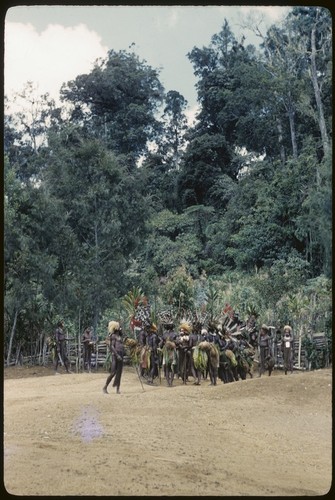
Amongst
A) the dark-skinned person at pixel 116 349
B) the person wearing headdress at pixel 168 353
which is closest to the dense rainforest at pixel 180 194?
the person wearing headdress at pixel 168 353

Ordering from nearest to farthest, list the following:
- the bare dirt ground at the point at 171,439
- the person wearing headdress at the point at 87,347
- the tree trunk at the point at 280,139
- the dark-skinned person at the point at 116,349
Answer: the bare dirt ground at the point at 171,439
the dark-skinned person at the point at 116,349
the person wearing headdress at the point at 87,347
the tree trunk at the point at 280,139

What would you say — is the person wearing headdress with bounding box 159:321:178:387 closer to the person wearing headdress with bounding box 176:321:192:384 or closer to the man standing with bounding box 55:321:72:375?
the person wearing headdress with bounding box 176:321:192:384

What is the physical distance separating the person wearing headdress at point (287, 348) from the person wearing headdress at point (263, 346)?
46cm

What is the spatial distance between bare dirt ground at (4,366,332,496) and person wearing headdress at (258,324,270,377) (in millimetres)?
1602

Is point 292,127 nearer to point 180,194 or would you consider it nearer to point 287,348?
point 180,194

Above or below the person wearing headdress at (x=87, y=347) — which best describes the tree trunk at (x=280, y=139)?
above

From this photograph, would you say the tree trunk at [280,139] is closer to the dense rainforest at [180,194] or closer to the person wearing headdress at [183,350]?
the dense rainforest at [180,194]

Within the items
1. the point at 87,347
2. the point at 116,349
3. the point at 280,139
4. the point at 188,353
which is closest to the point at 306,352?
the point at 188,353

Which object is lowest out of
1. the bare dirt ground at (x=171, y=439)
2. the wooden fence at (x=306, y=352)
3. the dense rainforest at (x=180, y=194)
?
the bare dirt ground at (x=171, y=439)

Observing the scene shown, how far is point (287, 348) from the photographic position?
1418 cm

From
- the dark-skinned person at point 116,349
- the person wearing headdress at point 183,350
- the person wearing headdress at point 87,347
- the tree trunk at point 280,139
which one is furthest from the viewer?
the tree trunk at point 280,139

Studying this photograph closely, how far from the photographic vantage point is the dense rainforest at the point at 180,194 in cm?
1552

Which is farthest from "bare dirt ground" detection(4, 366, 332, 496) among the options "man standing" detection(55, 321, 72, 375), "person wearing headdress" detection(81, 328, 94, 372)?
"person wearing headdress" detection(81, 328, 94, 372)

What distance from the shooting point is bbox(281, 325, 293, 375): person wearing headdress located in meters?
13.9
